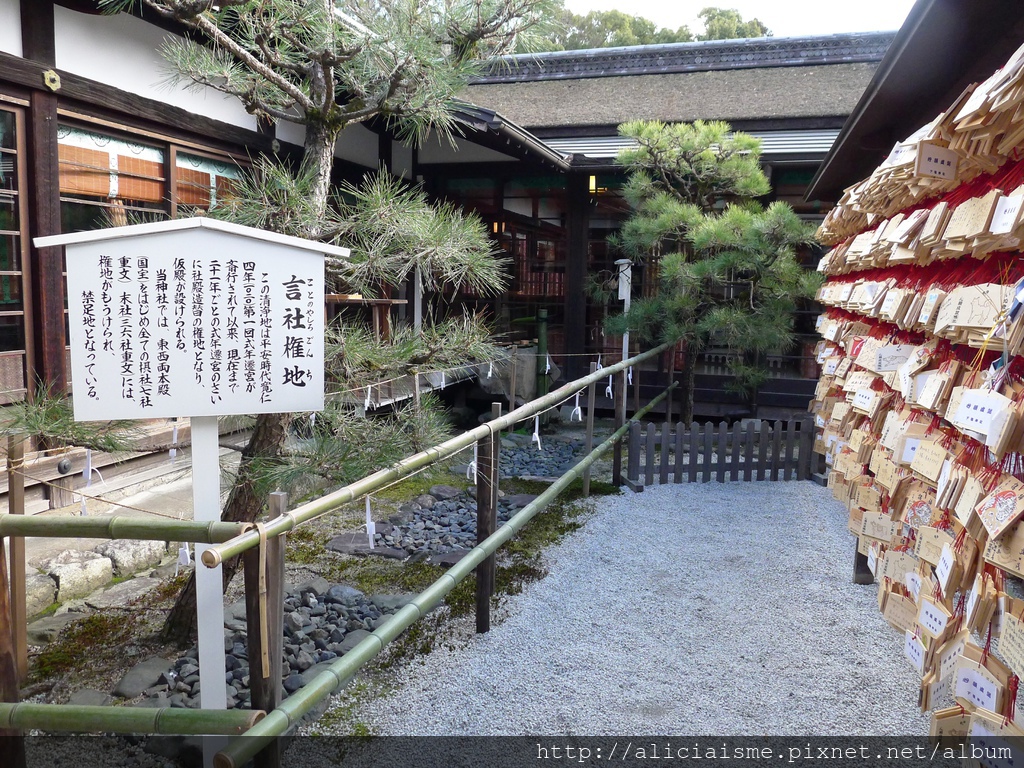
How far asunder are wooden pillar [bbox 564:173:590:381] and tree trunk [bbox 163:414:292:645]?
6715 mm

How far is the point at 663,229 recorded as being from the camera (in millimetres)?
7082

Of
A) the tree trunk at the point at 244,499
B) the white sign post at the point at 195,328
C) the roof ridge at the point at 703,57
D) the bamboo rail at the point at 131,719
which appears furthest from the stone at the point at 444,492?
the roof ridge at the point at 703,57

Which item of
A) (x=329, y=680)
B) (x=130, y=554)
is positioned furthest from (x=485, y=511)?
(x=130, y=554)

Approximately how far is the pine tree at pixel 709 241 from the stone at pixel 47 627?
17.7ft

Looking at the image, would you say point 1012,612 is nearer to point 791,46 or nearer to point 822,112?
point 822,112

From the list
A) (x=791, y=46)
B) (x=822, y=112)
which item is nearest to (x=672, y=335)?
(x=822, y=112)

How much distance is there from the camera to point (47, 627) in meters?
3.44

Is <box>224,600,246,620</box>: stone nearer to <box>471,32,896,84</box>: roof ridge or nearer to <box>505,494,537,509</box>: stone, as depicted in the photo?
<box>505,494,537,509</box>: stone

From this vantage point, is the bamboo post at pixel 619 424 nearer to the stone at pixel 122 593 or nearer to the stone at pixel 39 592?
the stone at pixel 122 593

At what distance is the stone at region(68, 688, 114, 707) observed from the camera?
278 centimetres

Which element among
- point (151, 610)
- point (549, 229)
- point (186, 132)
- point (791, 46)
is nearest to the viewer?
point (151, 610)

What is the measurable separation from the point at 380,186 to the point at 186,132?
3.38 meters

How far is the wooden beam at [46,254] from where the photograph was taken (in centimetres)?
437

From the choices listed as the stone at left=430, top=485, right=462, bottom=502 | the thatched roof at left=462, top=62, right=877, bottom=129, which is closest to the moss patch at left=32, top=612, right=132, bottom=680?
the stone at left=430, top=485, right=462, bottom=502
